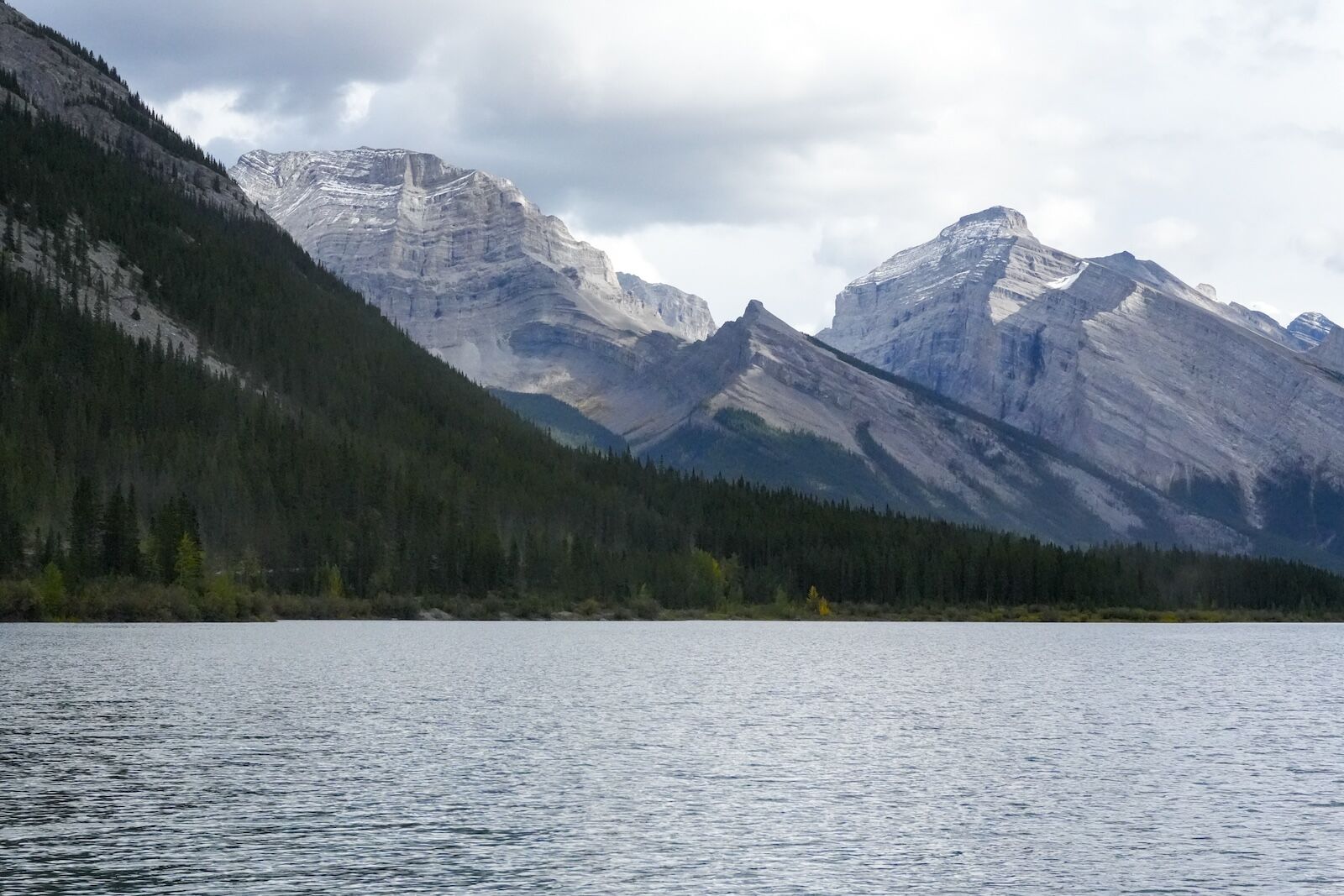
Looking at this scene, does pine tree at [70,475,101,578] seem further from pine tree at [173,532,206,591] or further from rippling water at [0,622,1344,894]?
rippling water at [0,622,1344,894]

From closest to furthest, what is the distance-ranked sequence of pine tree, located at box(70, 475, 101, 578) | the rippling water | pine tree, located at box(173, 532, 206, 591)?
1. the rippling water
2. pine tree, located at box(70, 475, 101, 578)
3. pine tree, located at box(173, 532, 206, 591)

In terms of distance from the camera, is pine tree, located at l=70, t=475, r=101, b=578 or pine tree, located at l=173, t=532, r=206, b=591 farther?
pine tree, located at l=173, t=532, r=206, b=591

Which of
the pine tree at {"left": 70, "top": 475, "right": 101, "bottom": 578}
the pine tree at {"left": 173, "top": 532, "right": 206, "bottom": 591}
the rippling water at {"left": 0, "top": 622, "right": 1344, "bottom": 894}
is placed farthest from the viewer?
the pine tree at {"left": 173, "top": 532, "right": 206, "bottom": 591}

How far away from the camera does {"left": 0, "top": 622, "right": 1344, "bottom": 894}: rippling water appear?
4459cm

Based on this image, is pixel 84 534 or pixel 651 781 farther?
pixel 84 534

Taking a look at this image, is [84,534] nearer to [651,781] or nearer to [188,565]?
[188,565]

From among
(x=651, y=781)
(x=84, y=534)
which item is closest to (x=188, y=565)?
(x=84, y=534)

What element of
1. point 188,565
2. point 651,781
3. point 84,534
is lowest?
point 651,781

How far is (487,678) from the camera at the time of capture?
106 metres

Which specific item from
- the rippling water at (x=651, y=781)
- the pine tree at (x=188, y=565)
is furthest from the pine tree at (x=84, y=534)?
the rippling water at (x=651, y=781)

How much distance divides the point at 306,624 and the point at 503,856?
147939mm

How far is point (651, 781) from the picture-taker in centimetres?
6034

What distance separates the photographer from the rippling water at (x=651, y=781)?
146 feet

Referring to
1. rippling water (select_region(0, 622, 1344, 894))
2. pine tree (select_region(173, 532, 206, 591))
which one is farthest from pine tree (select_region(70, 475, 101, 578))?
rippling water (select_region(0, 622, 1344, 894))
